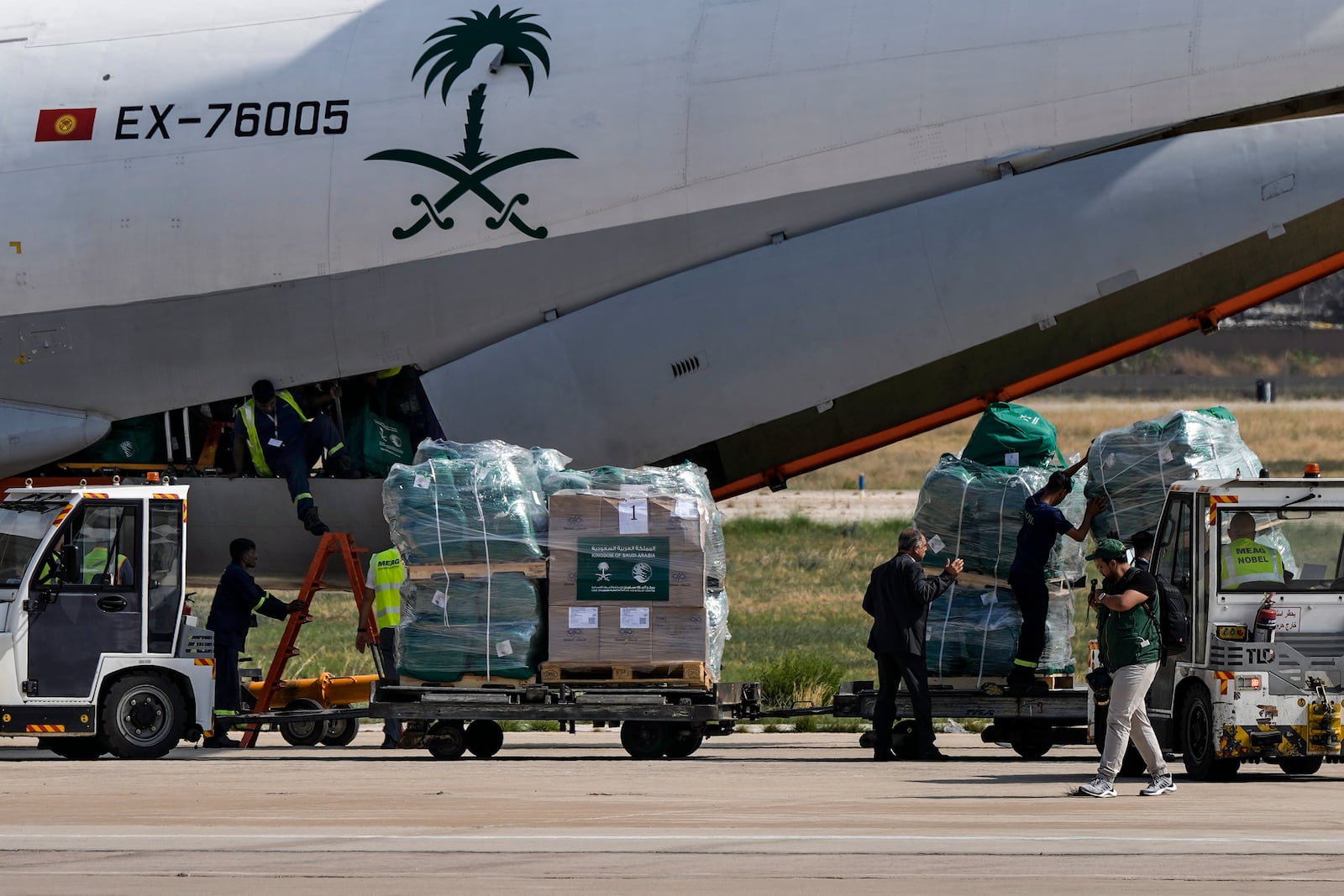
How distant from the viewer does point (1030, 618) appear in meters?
16.3

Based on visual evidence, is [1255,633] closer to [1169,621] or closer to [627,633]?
[1169,621]

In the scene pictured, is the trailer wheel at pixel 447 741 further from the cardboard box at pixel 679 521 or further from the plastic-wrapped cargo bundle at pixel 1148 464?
the plastic-wrapped cargo bundle at pixel 1148 464

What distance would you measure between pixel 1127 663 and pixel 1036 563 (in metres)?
2.98

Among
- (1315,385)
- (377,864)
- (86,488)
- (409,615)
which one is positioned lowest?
(377,864)

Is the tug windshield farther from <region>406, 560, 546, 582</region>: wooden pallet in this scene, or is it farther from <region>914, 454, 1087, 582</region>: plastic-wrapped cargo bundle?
<region>914, 454, 1087, 582</region>: plastic-wrapped cargo bundle

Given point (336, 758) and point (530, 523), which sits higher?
point (530, 523)

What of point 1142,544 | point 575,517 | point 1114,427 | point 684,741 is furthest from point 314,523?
point 1114,427

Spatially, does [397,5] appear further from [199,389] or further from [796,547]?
[796,547]

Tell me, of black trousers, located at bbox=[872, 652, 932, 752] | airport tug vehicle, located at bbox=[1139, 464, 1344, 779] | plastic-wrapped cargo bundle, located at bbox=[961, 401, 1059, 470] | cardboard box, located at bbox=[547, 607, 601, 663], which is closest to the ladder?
cardboard box, located at bbox=[547, 607, 601, 663]

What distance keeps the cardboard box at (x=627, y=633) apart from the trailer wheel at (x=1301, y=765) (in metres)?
5.17

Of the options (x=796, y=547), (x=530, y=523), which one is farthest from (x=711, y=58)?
(x=796, y=547)

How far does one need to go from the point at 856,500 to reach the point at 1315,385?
34.4 meters

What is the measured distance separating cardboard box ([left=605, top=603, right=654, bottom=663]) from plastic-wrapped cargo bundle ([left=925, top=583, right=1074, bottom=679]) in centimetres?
257

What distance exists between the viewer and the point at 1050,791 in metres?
13.5
